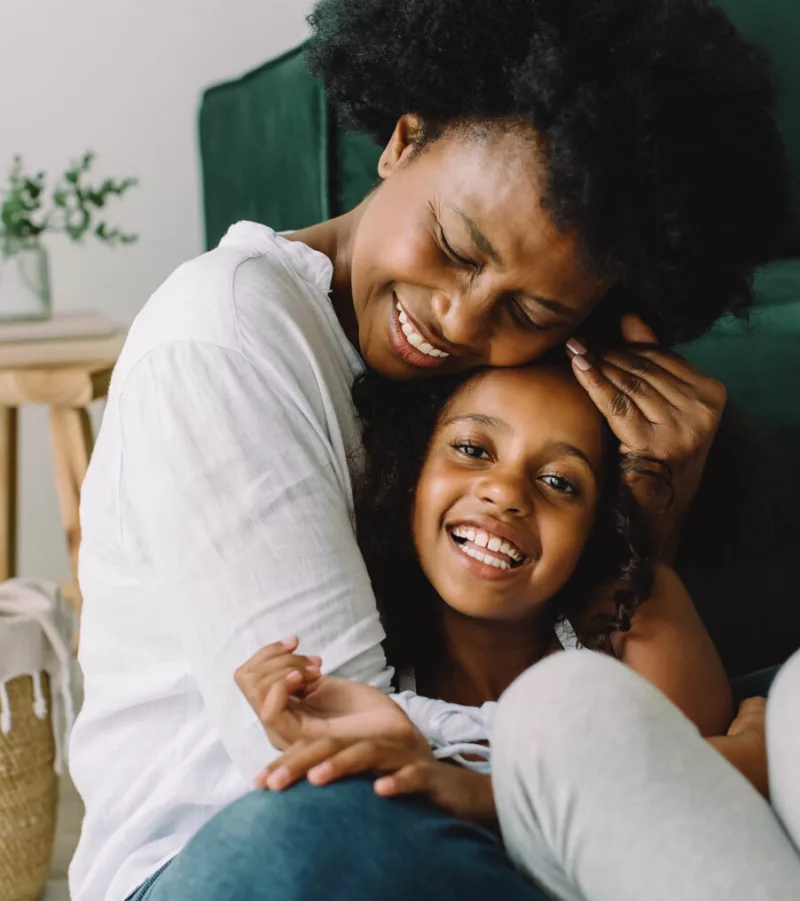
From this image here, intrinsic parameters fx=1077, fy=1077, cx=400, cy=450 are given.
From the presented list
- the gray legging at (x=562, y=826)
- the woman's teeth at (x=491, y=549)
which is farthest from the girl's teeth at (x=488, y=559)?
the gray legging at (x=562, y=826)

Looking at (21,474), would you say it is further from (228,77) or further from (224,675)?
(224,675)

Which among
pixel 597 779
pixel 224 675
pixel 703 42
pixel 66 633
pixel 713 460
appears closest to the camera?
pixel 597 779

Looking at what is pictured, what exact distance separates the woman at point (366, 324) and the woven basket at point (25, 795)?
54 centimetres

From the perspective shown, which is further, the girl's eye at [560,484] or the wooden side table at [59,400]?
the wooden side table at [59,400]

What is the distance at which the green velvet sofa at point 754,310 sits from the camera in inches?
49.2

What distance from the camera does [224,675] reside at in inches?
29.0

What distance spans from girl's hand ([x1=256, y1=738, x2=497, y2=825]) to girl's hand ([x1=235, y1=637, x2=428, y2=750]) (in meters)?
0.02

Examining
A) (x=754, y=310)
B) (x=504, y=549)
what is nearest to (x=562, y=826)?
(x=504, y=549)

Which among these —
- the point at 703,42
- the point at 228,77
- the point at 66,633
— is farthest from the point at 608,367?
the point at 228,77

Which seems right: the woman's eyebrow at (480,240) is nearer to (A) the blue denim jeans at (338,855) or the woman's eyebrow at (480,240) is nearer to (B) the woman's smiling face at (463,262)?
(B) the woman's smiling face at (463,262)

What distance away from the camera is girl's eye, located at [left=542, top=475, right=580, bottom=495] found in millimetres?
986

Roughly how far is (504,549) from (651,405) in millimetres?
193

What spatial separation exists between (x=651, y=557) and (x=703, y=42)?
18.0 inches

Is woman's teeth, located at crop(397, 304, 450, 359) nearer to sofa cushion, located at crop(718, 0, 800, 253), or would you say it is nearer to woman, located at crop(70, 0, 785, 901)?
woman, located at crop(70, 0, 785, 901)
